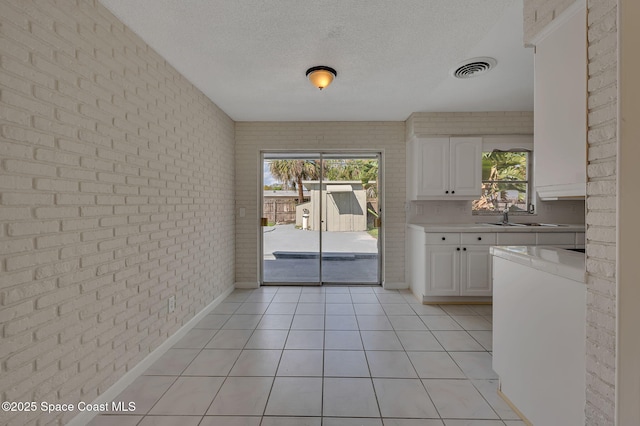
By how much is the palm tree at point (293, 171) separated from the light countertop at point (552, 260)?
2.97m

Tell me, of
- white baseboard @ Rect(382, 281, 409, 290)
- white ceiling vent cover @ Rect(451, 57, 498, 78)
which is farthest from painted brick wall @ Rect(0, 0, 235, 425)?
white baseboard @ Rect(382, 281, 409, 290)

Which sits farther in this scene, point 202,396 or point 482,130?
point 482,130

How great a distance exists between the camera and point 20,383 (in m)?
1.20

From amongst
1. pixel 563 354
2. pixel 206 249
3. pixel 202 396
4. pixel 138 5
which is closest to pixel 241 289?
pixel 206 249

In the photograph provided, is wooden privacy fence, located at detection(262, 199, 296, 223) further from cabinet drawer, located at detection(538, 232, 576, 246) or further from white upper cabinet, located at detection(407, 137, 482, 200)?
cabinet drawer, located at detection(538, 232, 576, 246)

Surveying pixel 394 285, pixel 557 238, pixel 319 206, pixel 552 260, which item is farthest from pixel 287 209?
pixel 557 238

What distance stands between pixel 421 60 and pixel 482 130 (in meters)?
1.94

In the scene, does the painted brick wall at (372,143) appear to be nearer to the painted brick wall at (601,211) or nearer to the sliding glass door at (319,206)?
the sliding glass door at (319,206)

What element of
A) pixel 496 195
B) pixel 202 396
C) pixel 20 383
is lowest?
pixel 202 396

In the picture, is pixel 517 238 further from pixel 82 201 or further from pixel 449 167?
pixel 82 201

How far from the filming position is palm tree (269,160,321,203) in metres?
4.27

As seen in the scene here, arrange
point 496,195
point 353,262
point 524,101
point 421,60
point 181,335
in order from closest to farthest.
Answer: point 421,60
point 181,335
point 524,101
point 496,195
point 353,262

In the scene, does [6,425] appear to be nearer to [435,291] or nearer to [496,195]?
[435,291]

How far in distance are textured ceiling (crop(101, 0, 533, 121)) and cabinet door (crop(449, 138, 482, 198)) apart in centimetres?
57
